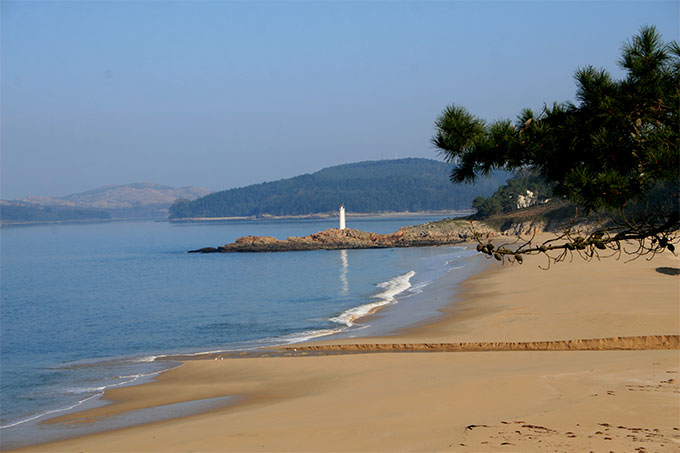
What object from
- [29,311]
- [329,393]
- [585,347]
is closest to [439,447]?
[329,393]

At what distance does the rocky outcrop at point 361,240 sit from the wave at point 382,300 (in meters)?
36.1

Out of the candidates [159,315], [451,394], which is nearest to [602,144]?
[451,394]

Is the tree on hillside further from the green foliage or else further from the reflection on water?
the reflection on water

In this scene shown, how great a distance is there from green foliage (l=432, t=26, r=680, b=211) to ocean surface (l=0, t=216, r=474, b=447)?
32.3 feet

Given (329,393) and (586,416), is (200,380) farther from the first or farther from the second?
(586,416)

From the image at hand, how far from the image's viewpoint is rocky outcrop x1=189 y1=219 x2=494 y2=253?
77.8 metres

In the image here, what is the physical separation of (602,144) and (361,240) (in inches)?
3064

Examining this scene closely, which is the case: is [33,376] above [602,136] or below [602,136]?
below

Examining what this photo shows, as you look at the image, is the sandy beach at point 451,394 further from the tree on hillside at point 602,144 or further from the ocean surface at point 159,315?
the tree on hillside at point 602,144

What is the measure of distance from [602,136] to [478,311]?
1773 cm

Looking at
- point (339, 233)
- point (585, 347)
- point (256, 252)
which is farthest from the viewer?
point (339, 233)

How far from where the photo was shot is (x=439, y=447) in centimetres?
799

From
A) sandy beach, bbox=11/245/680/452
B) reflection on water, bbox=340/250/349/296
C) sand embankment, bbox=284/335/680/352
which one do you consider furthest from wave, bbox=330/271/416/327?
sand embankment, bbox=284/335/680/352

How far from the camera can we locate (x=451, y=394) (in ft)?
36.3
